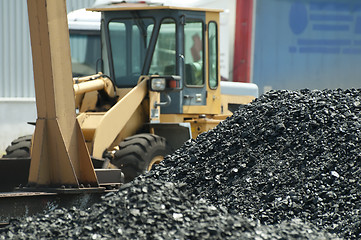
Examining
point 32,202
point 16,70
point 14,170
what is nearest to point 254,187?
point 32,202

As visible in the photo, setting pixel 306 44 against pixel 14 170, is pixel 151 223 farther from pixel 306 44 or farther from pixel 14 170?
pixel 306 44

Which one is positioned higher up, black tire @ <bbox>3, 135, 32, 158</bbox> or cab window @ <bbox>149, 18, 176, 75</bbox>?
cab window @ <bbox>149, 18, 176, 75</bbox>

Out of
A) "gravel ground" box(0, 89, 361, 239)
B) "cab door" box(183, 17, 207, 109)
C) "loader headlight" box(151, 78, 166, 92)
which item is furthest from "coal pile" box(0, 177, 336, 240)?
"cab door" box(183, 17, 207, 109)

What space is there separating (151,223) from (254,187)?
1.17 m

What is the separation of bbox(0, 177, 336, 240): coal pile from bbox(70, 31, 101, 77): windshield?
8448 millimetres

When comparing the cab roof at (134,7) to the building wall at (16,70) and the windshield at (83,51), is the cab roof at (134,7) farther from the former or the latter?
the building wall at (16,70)

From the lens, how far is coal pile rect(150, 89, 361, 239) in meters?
4.84

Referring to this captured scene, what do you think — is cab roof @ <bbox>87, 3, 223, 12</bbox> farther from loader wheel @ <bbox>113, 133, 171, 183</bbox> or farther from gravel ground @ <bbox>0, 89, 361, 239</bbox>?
gravel ground @ <bbox>0, 89, 361, 239</bbox>

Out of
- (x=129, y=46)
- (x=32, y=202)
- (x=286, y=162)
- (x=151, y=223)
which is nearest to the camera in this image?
(x=151, y=223)

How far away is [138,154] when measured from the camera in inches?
280

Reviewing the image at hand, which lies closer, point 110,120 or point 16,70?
point 110,120

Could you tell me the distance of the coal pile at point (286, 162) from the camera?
484 cm

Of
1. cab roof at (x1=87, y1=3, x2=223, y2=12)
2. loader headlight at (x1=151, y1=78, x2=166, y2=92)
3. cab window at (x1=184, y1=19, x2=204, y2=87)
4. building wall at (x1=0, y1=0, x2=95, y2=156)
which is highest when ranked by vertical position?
cab roof at (x1=87, y1=3, x2=223, y2=12)

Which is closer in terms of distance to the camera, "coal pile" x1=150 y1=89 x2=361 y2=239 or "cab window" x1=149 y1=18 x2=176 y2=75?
"coal pile" x1=150 y1=89 x2=361 y2=239
